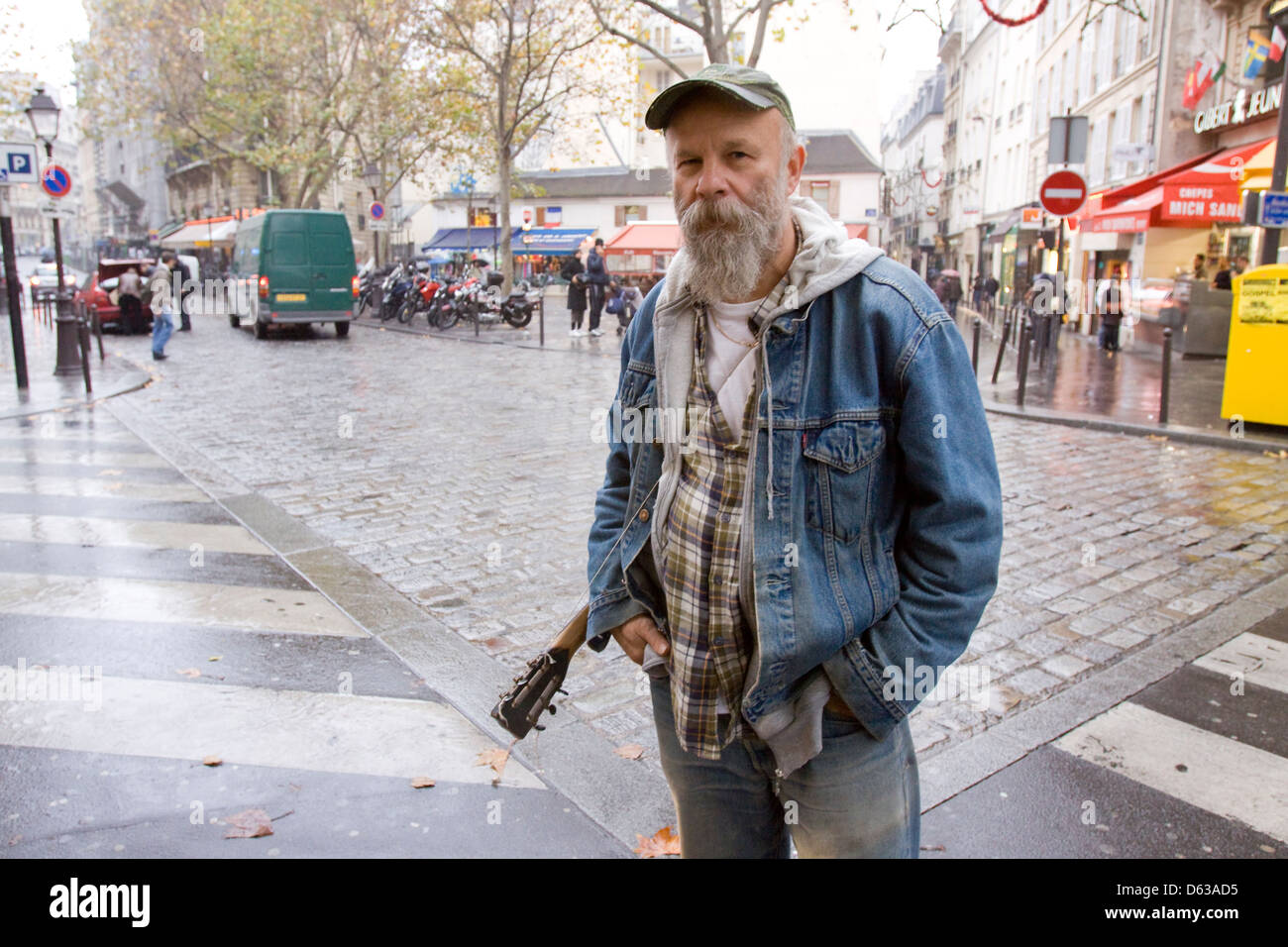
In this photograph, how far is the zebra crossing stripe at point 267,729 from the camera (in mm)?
3373

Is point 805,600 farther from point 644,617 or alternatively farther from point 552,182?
point 552,182

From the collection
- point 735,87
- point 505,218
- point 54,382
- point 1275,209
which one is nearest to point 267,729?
point 735,87

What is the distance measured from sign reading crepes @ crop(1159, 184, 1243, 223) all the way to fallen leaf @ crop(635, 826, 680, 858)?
17.9 m

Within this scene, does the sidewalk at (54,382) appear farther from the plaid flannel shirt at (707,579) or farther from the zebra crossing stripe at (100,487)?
the plaid flannel shirt at (707,579)

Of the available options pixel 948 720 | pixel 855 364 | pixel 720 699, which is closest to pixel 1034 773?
pixel 948 720

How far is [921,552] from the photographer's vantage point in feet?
5.30

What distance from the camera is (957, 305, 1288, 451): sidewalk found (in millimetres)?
9750

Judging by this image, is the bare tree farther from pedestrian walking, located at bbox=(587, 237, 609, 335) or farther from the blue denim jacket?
the blue denim jacket


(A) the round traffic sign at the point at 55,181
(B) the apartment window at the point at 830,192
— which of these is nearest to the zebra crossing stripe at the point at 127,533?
(A) the round traffic sign at the point at 55,181

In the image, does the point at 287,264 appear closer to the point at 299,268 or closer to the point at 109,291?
the point at 299,268

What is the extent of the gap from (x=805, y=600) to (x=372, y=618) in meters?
3.56

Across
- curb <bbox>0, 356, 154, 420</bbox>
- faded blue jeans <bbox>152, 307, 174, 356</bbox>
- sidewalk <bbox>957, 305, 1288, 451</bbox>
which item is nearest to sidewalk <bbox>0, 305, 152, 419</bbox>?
curb <bbox>0, 356, 154, 420</bbox>

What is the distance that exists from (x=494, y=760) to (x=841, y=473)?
2191 mm

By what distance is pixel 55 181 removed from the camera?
15.0m
